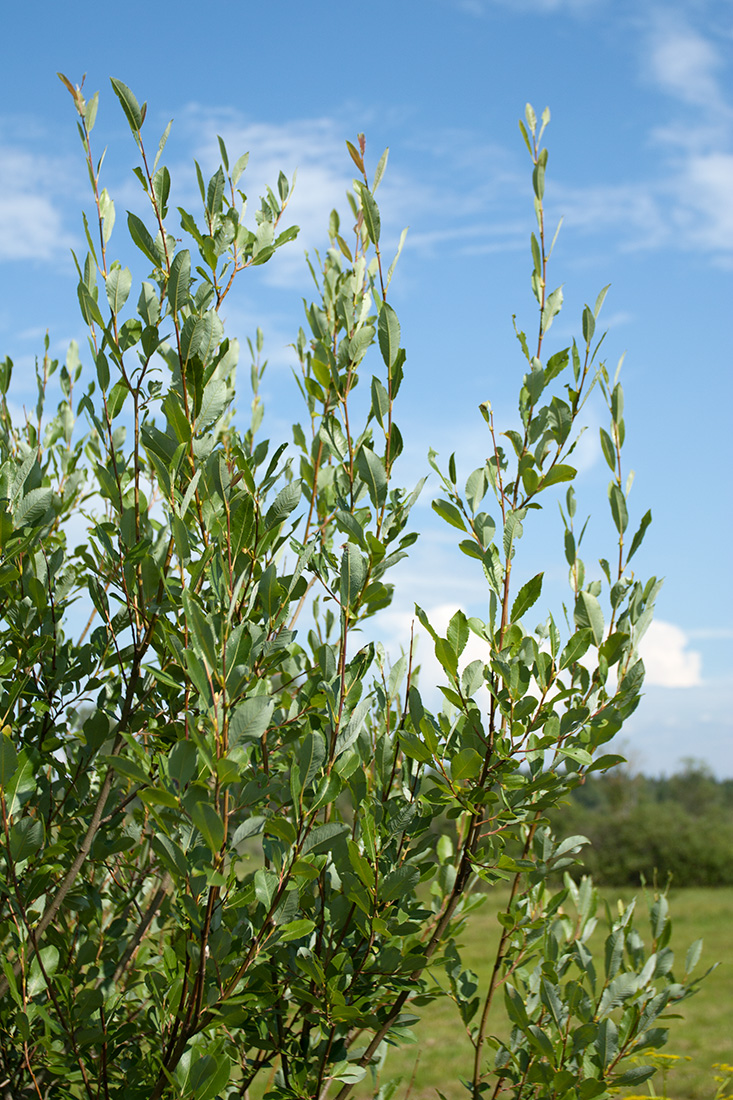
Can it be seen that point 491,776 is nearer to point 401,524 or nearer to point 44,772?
point 401,524

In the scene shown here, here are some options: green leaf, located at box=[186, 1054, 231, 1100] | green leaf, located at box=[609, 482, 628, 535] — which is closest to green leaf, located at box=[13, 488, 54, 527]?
green leaf, located at box=[186, 1054, 231, 1100]

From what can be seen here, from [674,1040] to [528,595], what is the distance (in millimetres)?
17311

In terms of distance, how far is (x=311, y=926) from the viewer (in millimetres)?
1595

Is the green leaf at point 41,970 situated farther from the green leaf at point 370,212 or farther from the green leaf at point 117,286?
the green leaf at point 370,212

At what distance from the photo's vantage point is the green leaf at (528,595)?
191 centimetres

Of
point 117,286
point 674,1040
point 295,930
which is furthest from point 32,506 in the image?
point 674,1040

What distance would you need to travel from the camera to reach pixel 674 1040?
1578 cm

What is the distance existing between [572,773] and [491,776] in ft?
0.62

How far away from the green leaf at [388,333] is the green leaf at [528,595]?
0.58 meters

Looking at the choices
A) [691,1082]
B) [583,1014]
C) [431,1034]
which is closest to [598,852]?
[431,1034]

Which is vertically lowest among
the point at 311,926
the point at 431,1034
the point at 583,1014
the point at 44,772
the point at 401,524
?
the point at 431,1034

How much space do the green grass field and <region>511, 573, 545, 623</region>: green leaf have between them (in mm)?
6726

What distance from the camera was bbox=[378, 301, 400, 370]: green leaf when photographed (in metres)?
1.85

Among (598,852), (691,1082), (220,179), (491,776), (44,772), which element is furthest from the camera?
(598,852)
